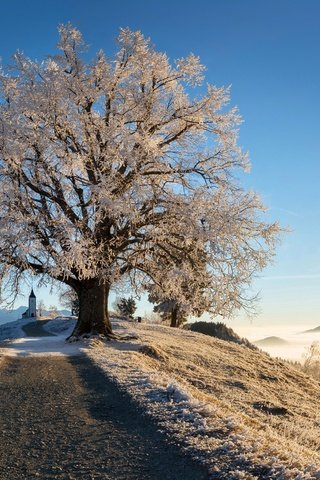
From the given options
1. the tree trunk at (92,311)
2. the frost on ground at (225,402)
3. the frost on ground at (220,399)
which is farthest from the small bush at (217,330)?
the tree trunk at (92,311)

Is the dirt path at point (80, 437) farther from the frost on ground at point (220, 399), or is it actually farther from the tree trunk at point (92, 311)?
the tree trunk at point (92, 311)

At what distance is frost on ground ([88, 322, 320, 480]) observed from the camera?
251 inches

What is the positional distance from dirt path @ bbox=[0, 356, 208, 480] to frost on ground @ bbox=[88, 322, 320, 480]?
1.16 ft

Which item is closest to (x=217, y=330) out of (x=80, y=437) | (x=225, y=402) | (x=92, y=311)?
(x=92, y=311)

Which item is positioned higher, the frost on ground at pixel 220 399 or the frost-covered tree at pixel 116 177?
the frost-covered tree at pixel 116 177

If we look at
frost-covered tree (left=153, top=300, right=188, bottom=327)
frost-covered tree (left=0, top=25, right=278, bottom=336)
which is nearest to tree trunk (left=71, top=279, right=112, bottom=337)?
frost-covered tree (left=0, top=25, right=278, bottom=336)

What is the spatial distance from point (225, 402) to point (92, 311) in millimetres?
13319

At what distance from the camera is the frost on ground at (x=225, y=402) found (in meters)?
6.37

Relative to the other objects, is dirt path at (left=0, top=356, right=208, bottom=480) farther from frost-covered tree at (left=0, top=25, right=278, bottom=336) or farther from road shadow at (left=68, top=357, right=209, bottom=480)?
Answer: frost-covered tree at (left=0, top=25, right=278, bottom=336)

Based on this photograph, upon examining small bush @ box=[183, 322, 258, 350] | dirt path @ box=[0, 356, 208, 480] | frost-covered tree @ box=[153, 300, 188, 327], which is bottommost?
dirt path @ box=[0, 356, 208, 480]

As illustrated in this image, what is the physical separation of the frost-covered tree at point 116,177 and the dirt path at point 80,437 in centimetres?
1012

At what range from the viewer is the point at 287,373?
24.5 metres

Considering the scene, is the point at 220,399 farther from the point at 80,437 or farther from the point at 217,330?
the point at 217,330

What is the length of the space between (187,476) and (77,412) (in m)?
3.87
